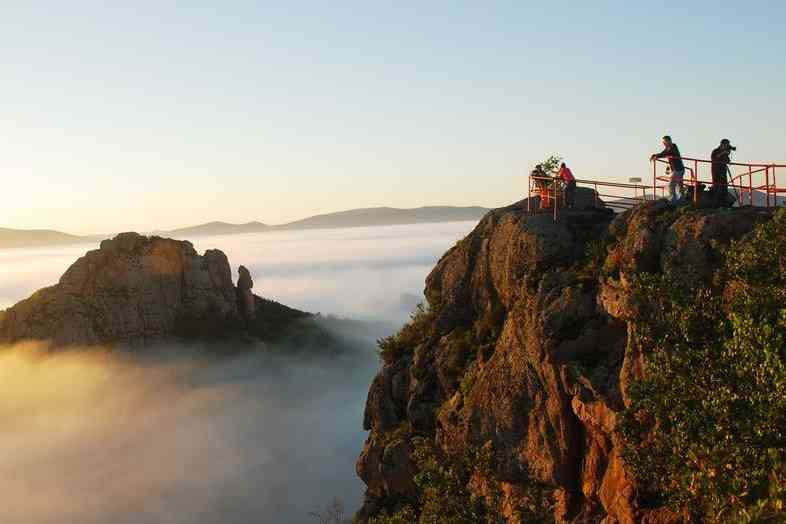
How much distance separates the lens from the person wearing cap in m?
29.7

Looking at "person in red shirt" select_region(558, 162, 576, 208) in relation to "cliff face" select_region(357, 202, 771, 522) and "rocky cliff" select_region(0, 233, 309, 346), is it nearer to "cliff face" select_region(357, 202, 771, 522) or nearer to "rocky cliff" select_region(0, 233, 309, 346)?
"cliff face" select_region(357, 202, 771, 522)

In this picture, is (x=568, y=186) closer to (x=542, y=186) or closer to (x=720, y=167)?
(x=542, y=186)

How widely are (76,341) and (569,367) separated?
369 feet

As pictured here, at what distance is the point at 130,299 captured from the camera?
395ft

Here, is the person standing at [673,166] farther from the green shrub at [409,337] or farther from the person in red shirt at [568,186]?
the green shrub at [409,337]

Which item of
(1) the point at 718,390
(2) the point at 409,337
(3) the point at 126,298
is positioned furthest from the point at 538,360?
(3) the point at 126,298

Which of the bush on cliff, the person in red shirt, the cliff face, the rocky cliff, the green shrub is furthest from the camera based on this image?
the rocky cliff

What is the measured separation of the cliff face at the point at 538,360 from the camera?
2534 centimetres

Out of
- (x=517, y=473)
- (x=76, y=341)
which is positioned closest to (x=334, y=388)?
(x=76, y=341)

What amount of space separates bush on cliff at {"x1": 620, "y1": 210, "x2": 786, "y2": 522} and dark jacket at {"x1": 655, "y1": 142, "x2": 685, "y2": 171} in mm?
7971

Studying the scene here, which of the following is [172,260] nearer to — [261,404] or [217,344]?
[217,344]

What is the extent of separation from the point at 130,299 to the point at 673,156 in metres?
110

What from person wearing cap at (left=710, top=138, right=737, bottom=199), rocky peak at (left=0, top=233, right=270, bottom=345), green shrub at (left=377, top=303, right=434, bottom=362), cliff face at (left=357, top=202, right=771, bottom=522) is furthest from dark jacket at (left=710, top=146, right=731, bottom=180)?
rocky peak at (left=0, top=233, right=270, bottom=345)

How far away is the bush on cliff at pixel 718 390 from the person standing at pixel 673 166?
7484mm
